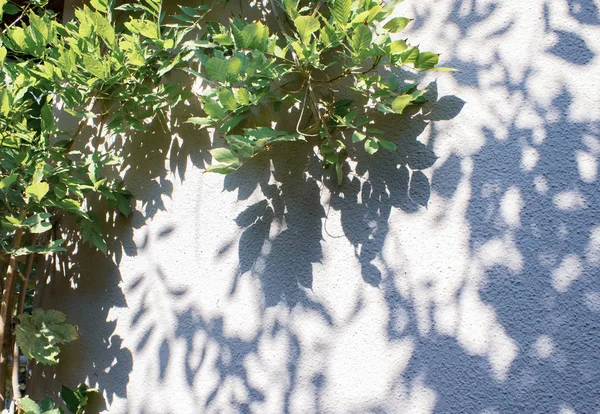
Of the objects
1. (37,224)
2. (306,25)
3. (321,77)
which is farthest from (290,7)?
(37,224)

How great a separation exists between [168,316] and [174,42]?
0.98 m

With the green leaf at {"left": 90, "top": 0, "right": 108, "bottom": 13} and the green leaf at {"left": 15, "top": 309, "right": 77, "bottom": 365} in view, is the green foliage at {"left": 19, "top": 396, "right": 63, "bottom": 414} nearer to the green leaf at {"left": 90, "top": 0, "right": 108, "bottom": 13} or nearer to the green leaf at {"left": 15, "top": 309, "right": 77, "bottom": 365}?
the green leaf at {"left": 15, "top": 309, "right": 77, "bottom": 365}

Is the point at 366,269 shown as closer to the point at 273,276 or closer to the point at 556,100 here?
the point at 273,276

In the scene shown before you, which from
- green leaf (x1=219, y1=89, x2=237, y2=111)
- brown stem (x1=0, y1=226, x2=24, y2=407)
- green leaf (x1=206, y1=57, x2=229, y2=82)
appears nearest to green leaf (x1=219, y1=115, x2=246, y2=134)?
green leaf (x1=219, y1=89, x2=237, y2=111)

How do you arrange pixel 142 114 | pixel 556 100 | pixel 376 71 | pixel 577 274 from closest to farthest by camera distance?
pixel 577 274 → pixel 556 100 → pixel 376 71 → pixel 142 114

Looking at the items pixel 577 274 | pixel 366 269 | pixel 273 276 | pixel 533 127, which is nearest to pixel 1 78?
pixel 273 276

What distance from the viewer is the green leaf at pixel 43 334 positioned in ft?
7.09

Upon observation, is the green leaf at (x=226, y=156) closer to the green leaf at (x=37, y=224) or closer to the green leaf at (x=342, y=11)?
the green leaf at (x=342, y=11)

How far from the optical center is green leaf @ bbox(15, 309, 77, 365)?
2160 millimetres

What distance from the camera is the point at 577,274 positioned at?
139cm

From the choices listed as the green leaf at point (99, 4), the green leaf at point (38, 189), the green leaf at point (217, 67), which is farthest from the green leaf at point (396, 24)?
the green leaf at point (38, 189)

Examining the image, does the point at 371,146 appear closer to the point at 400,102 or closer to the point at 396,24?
the point at 400,102

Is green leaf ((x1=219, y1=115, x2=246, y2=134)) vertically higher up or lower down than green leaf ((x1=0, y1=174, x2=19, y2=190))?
lower down

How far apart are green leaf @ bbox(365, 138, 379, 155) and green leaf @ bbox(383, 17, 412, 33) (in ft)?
1.05
